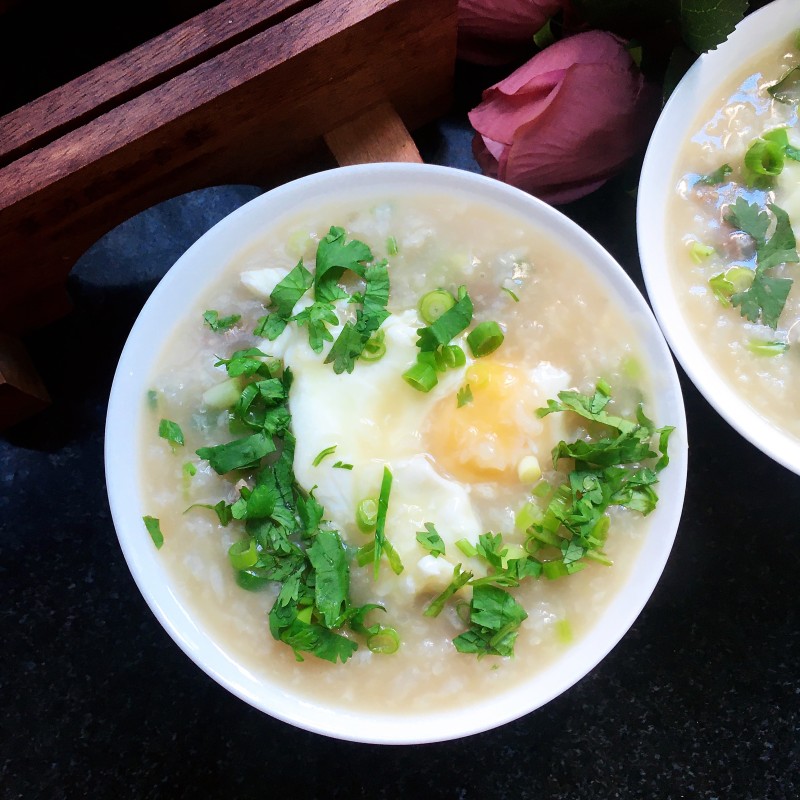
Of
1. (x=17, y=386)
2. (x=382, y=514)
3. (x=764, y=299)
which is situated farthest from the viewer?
(x=17, y=386)

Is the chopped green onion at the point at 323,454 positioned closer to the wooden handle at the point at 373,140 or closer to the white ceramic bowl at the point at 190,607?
the white ceramic bowl at the point at 190,607

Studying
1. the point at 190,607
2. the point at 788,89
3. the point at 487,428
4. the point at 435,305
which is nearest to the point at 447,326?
the point at 435,305

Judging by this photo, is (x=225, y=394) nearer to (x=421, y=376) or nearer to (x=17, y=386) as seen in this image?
(x=421, y=376)

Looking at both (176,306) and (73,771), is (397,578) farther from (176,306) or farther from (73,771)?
(73,771)

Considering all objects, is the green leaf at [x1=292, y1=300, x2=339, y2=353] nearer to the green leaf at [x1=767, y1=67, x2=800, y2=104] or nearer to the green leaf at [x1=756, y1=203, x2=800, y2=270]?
the green leaf at [x1=756, y1=203, x2=800, y2=270]

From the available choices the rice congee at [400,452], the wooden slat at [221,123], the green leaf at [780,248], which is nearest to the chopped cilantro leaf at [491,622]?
the rice congee at [400,452]

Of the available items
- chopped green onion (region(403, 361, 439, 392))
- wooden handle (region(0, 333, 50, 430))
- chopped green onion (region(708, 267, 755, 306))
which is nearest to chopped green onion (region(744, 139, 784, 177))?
chopped green onion (region(708, 267, 755, 306))

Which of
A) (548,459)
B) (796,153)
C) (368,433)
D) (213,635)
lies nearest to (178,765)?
(213,635)
